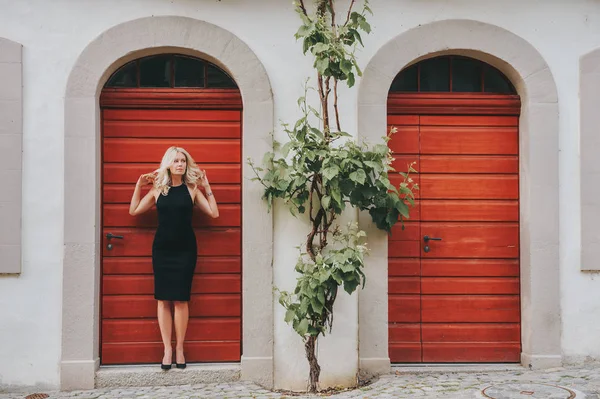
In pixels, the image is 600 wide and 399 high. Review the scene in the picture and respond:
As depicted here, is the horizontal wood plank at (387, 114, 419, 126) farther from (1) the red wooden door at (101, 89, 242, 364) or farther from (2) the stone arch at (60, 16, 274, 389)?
(1) the red wooden door at (101, 89, 242, 364)

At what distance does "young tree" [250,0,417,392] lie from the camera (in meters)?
5.81

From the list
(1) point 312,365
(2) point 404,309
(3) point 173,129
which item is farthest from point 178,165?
Result: (2) point 404,309

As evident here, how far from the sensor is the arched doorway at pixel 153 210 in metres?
6.53

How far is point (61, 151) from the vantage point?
631 centimetres

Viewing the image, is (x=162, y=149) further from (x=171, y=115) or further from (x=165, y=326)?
(x=165, y=326)

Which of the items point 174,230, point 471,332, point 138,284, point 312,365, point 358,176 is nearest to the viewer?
point 358,176

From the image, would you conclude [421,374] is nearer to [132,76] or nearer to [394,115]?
[394,115]

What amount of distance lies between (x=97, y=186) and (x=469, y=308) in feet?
12.8

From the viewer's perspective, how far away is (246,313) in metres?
6.36

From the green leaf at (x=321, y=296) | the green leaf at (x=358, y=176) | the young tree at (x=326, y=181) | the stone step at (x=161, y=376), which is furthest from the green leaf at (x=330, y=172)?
the stone step at (x=161, y=376)

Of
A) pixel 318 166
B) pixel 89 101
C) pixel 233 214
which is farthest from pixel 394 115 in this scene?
pixel 89 101

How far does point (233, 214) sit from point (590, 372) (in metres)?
3.74

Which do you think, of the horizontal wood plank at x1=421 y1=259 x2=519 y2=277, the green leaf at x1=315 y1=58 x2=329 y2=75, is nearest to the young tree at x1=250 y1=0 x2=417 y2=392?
the green leaf at x1=315 y1=58 x2=329 y2=75

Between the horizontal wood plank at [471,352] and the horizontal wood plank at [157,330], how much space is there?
1.97 metres
